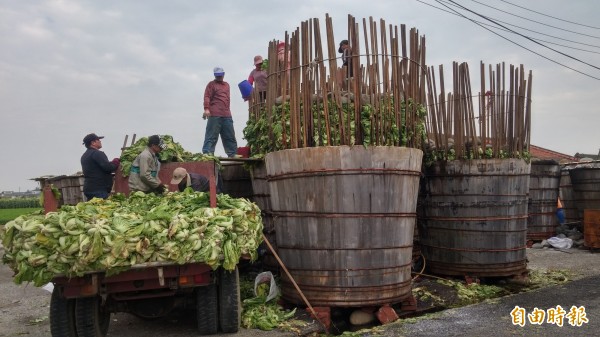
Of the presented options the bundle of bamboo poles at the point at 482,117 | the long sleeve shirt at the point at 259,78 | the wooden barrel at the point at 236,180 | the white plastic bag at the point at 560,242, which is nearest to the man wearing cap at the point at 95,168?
the wooden barrel at the point at 236,180

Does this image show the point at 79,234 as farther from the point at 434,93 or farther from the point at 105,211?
the point at 434,93

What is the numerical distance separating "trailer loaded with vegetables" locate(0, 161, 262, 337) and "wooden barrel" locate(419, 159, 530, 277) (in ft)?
14.1

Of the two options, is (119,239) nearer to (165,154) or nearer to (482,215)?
(165,154)

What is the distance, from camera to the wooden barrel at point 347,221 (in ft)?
22.1

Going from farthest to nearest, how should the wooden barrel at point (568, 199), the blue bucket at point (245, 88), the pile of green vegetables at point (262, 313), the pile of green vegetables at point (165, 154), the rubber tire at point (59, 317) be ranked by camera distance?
the wooden barrel at point (568, 199) < the blue bucket at point (245, 88) < the pile of green vegetables at point (165, 154) < the pile of green vegetables at point (262, 313) < the rubber tire at point (59, 317)

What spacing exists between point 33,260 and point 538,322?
20.0ft

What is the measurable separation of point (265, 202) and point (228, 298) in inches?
107

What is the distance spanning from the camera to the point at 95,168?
27.8ft

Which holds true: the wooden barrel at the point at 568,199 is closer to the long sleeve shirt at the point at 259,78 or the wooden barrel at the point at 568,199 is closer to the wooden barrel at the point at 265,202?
the long sleeve shirt at the point at 259,78

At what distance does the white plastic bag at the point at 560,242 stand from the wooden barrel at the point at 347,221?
8073mm

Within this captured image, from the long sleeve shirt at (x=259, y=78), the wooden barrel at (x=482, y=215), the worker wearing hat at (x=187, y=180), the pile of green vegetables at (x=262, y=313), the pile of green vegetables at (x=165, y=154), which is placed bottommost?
the pile of green vegetables at (x=262, y=313)

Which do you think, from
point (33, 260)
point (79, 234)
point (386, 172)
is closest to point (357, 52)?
point (386, 172)

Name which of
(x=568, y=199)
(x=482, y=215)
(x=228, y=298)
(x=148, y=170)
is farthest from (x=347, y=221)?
(x=568, y=199)

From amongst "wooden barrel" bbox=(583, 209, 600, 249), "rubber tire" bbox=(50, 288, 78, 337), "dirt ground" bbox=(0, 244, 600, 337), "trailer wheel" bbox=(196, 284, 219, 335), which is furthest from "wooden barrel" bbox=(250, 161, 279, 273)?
"wooden barrel" bbox=(583, 209, 600, 249)
